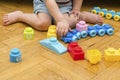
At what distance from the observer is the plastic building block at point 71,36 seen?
0.91 m

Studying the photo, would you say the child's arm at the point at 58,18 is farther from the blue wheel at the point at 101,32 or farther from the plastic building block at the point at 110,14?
the plastic building block at the point at 110,14

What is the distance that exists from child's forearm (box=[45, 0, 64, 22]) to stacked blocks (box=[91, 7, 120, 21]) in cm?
27

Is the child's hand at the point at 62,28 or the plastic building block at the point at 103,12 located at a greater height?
the plastic building block at the point at 103,12

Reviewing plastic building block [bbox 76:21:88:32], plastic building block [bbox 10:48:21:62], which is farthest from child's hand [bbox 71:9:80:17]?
plastic building block [bbox 10:48:21:62]

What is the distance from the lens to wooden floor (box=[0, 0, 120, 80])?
73cm

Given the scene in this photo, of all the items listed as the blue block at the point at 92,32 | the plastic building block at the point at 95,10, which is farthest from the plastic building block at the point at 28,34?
the plastic building block at the point at 95,10

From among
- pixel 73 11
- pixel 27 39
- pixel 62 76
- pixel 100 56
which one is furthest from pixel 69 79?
pixel 73 11

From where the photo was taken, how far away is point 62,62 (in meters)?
0.80

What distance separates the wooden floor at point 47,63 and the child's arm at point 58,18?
78 millimetres

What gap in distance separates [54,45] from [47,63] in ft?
0.29

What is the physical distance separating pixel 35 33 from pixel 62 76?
12.6 inches

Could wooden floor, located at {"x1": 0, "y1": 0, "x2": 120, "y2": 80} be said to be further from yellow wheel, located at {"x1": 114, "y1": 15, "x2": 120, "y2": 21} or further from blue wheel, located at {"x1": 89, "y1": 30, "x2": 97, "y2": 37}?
yellow wheel, located at {"x1": 114, "y1": 15, "x2": 120, "y2": 21}

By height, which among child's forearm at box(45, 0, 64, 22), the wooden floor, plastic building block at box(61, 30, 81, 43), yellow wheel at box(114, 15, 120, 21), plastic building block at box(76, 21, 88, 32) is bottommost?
the wooden floor

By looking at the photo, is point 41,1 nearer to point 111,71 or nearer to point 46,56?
point 46,56
